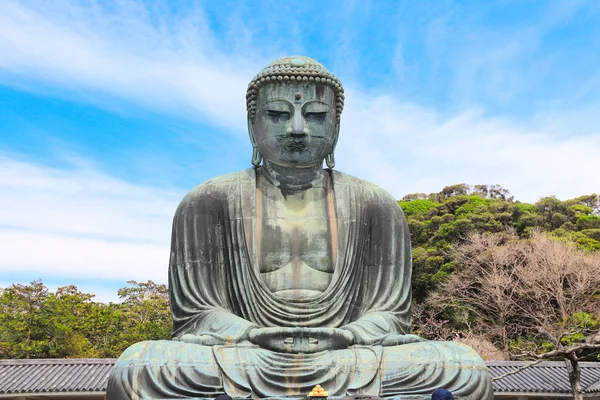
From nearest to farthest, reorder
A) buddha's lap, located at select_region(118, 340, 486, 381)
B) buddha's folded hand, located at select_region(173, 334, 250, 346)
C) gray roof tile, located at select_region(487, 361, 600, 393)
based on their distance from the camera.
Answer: buddha's lap, located at select_region(118, 340, 486, 381)
buddha's folded hand, located at select_region(173, 334, 250, 346)
gray roof tile, located at select_region(487, 361, 600, 393)

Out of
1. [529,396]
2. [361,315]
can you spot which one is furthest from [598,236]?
[361,315]

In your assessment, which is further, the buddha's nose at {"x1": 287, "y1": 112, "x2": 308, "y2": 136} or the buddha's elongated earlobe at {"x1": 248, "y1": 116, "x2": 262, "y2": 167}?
the buddha's elongated earlobe at {"x1": 248, "y1": 116, "x2": 262, "y2": 167}

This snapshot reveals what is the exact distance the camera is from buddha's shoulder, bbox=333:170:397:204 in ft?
24.0

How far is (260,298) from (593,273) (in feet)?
83.9

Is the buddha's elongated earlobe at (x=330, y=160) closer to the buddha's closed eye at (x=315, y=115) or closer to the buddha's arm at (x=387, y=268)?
the buddha's closed eye at (x=315, y=115)

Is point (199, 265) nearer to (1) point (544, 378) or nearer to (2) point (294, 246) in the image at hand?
(2) point (294, 246)

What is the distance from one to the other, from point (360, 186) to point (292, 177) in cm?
75

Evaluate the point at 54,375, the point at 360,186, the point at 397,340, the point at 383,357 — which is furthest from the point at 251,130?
the point at 54,375

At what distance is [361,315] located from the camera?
6.75 metres

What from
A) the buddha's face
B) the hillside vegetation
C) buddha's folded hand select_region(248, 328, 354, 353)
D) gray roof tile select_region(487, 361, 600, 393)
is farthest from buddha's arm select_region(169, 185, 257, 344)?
the hillside vegetation

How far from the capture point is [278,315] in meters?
6.43

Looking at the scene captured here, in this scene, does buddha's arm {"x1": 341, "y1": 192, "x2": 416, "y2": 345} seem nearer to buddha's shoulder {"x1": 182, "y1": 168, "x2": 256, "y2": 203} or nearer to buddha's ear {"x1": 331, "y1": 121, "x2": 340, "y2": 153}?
buddha's ear {"x1": 331, "y1": 121, "x2": 340, "y2": 153}

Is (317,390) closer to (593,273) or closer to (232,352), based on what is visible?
(232,352)

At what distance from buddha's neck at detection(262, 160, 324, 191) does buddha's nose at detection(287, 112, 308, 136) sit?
483 mm
